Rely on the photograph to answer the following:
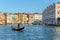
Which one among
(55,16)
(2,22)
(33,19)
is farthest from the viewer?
(33,19)

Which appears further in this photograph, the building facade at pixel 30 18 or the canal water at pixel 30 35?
the building facade at pixel 30 18

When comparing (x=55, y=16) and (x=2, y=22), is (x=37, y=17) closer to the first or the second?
(x=2, y=22)

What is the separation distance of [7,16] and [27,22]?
14893 mm

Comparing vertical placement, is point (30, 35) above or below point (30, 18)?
below

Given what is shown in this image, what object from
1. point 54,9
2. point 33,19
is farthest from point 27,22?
point 54,9

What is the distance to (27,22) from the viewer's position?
164125 mm

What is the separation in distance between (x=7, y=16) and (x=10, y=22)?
8.29m

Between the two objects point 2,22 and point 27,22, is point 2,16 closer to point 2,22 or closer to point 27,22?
point 2,22

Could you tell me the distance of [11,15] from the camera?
6644 inches

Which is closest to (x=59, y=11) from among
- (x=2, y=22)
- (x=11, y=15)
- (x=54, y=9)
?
(x=54, y=9)

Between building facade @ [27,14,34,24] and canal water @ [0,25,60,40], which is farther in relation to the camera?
building facade @ [27,14,34,24]

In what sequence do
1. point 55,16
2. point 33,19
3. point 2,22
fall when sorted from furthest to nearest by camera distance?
1. point 33,19
2. point 2,22
3. point 55,16

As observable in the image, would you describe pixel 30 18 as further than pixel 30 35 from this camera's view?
Yes

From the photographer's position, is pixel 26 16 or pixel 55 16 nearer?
pixel 55 16
